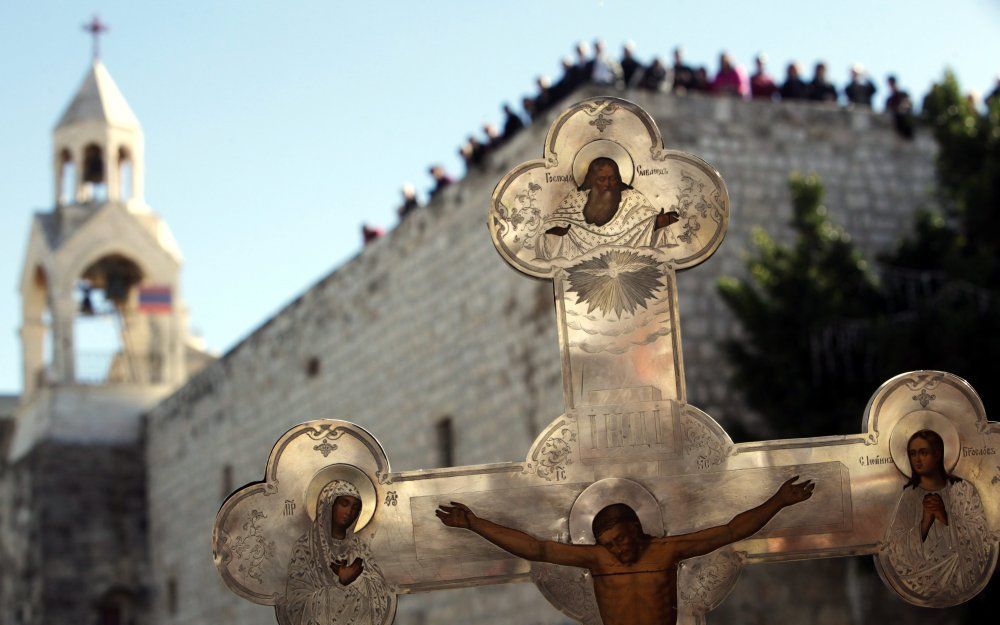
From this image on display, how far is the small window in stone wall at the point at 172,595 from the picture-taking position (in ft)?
59.2

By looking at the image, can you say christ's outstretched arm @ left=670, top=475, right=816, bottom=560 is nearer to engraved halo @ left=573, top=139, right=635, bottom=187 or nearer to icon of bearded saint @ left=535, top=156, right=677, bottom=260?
icon of bearded saint @ left=535, top=156, right=677, bottom=260

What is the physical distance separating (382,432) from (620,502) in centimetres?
1051

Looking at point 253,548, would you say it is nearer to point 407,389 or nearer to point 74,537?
point 407,389

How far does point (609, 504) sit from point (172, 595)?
15.3 m

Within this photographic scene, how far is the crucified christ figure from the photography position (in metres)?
3.47

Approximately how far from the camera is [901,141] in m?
12.5

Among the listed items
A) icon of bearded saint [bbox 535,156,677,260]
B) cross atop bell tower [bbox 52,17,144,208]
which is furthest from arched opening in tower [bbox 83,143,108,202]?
icon of bearded saint [bbox 535,156,677,260]

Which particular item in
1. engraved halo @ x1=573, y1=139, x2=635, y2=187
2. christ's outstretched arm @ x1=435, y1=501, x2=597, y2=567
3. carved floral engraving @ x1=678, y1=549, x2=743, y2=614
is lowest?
carved floral engraving @ x1=678, y1=549, x2=743, y2=614

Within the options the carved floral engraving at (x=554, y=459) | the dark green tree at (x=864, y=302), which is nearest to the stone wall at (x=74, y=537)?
the dark green tree at (x=864, y=302)

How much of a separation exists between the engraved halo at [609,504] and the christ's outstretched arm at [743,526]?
6 centimetres

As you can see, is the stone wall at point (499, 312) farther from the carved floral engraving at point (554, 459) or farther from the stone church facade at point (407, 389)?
the carved floral engraving at point (554, 459)

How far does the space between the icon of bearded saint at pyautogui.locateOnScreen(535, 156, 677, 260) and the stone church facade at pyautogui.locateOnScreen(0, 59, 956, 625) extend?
707 centimetres

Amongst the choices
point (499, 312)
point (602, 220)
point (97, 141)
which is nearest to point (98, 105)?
point (97, 141)

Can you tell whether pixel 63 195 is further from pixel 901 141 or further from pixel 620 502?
pixel 620 502
